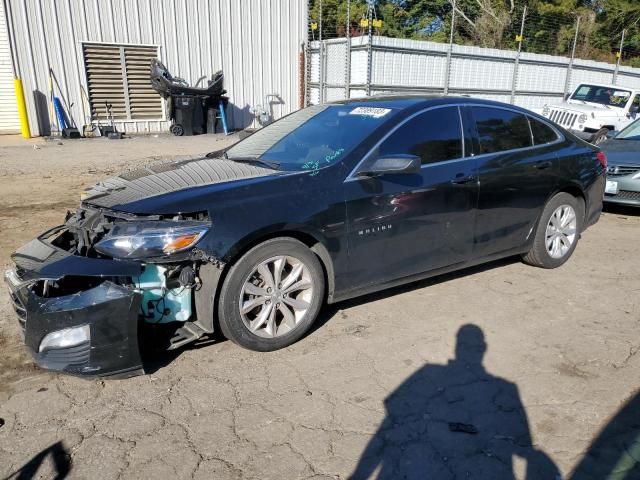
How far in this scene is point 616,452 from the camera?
2594 millimetres

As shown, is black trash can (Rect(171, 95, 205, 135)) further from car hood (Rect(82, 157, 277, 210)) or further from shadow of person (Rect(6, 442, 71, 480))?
shadow of person (Rect(6, 442, 71, 480))

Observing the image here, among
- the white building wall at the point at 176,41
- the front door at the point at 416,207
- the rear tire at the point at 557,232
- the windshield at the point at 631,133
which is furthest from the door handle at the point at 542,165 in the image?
the white building wall at the point at 176,41

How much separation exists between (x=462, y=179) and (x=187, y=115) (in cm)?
1266

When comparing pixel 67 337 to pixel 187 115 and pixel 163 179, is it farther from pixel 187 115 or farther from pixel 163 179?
pixel 187 115

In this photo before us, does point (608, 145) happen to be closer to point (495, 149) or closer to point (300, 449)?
point (495, 149)

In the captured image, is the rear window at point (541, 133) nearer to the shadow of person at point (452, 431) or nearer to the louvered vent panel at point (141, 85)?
the shadow of person at point (452, 431)

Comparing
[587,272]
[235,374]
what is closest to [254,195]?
[235,374]

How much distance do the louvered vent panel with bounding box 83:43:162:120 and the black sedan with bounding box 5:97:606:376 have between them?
1223 centimetres

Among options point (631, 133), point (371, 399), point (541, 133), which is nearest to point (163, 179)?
point (371, 399)

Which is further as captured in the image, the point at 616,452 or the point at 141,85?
the point at 141,85

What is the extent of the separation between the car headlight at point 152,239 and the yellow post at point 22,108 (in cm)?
1301

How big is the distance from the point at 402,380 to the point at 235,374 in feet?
3.38

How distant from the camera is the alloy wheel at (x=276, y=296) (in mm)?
3326

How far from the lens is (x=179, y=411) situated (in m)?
2.87
